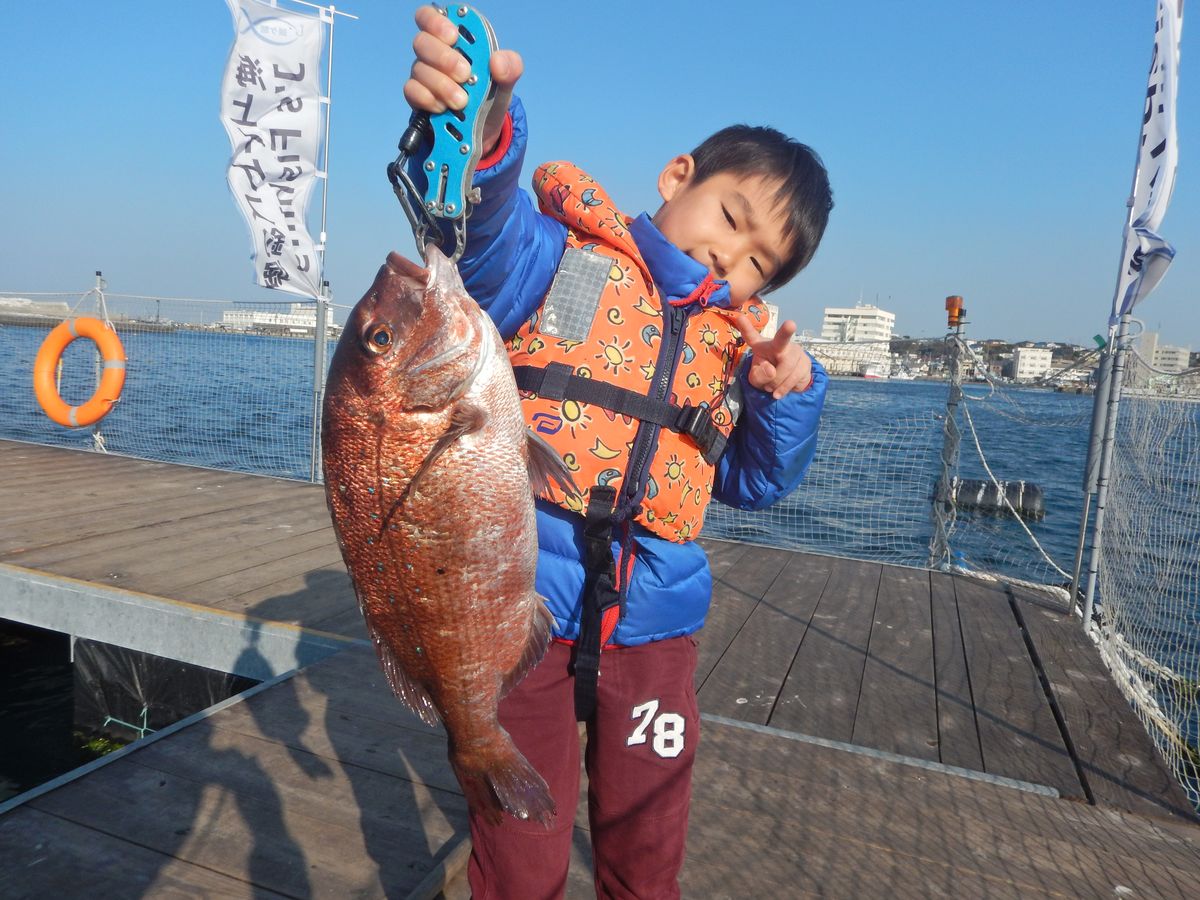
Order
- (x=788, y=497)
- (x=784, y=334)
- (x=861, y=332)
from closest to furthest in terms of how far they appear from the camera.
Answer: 1. (x=784, y=334)
2. (x=788, y=497)
3. (x=861, y=332)

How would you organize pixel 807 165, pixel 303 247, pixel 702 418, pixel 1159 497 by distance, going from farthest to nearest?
pixel 303 247
pixel 1159 497
pixel 807 165
pixel 702 418

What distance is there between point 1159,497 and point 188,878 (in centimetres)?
726

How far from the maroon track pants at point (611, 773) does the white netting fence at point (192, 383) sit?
672 cm

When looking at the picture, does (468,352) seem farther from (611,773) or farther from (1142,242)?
(1142,242)

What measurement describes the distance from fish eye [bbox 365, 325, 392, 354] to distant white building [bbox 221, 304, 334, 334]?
701 centimetres

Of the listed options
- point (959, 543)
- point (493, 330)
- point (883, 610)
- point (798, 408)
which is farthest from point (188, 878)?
point (959, 543)

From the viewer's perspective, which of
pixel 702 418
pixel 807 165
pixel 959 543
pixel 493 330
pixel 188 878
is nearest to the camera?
pixel 493 330

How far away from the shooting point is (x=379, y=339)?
49.8 inches

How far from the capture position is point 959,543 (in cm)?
1278

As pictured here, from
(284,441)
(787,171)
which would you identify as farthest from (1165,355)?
(284,441)

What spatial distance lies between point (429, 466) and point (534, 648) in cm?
42

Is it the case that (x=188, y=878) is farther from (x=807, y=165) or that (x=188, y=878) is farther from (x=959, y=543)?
(x=959, y=543)

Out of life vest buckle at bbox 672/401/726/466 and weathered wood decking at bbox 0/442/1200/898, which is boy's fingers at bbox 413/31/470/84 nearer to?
life vest buckle at bbox 672/401/726/466

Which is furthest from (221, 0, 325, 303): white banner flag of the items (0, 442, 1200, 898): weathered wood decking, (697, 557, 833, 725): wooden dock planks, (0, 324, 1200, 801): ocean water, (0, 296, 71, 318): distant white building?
(697, 557, 833, 725): wooden dock planks
